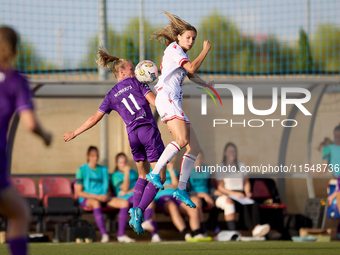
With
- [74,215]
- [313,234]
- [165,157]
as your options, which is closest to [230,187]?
[313,234]

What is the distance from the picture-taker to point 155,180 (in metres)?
5.63

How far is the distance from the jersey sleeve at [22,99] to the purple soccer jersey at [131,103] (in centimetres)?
261

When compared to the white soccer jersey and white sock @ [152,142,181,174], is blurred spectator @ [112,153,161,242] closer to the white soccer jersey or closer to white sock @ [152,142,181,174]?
white sock @ [152,142,181,174]

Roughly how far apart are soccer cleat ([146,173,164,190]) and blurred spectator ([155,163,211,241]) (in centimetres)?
360

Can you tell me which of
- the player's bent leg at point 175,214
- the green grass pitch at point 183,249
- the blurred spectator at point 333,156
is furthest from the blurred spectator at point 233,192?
the blurred spectator at point 333,156

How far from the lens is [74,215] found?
9352mm

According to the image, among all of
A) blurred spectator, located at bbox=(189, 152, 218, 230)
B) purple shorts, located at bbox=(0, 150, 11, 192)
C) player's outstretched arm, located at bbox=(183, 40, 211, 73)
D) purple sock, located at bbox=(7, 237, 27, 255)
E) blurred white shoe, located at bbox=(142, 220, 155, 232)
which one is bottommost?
blurred white shoe, located at bbox=(142, 220, 155, 232)

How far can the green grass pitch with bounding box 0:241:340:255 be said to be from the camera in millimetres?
6998

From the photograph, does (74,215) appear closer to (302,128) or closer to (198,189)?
(198,189)

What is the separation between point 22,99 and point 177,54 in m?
2.62

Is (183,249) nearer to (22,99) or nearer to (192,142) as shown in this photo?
(192,142)

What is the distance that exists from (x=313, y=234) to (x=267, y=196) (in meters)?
1.06

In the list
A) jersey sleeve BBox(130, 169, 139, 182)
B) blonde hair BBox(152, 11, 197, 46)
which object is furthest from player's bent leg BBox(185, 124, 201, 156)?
jersey sleeve BBox(130, 169, 139, 182)

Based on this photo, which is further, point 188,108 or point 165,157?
point 188,108
